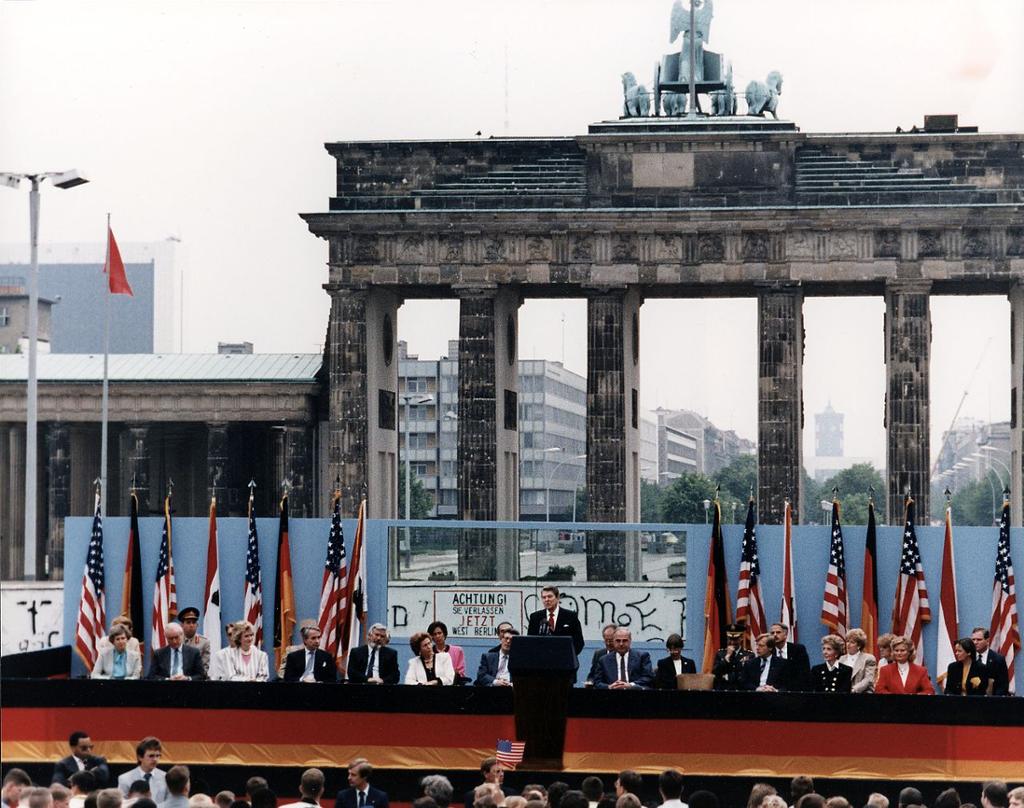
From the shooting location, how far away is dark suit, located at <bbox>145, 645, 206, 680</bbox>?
2286 cm

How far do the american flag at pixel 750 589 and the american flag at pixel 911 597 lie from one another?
6.03 feet

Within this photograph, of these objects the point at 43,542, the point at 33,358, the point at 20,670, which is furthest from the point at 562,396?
the point at 20,670

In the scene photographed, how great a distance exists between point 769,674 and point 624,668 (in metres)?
1.65

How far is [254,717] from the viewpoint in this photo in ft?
69.6

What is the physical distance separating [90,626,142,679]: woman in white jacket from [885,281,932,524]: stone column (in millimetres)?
41643

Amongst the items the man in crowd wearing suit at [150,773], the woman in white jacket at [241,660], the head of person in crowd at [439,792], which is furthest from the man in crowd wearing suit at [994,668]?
the man in crowd wearing suit at [150,773]

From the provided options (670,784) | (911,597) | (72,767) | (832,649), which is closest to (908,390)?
(911,597)

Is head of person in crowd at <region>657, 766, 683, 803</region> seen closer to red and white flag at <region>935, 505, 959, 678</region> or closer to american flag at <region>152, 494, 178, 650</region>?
red and white flag at <region>935, 505, 959, 678</region>

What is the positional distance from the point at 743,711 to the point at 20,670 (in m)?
8.98

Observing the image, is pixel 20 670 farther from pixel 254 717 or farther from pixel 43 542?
pixel 43 542

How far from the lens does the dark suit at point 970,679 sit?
2197 centimetres

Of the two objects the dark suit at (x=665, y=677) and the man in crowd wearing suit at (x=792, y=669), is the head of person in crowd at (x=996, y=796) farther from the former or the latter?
the dark suit at (x=665, y=677)

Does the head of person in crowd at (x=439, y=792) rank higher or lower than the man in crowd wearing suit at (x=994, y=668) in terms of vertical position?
lower

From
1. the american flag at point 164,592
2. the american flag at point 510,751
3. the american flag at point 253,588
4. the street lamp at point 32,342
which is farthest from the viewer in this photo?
the street lamp at point 32,342
